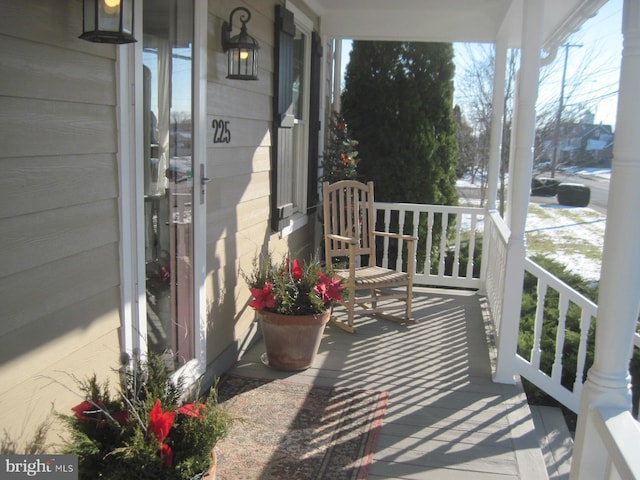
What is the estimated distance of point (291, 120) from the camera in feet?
14.7

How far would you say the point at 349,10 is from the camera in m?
5.36

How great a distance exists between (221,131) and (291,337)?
1180 millimetres

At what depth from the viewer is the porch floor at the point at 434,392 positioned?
8.62 ft

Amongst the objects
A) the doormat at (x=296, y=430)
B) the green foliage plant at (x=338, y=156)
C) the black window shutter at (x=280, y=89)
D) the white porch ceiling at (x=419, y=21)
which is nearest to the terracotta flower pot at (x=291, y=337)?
the doormat at (x=296, y=430)

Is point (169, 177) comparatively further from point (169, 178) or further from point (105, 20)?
point (105, 20)

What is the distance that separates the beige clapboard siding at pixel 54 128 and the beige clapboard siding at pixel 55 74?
1.0 inches

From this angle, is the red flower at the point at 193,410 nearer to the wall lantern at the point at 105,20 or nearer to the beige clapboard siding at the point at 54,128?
the beige clapboard siding at the point at 54,128

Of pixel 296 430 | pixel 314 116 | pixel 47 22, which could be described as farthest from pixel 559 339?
pixel 47 22

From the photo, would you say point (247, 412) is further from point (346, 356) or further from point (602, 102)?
point (602, 102)

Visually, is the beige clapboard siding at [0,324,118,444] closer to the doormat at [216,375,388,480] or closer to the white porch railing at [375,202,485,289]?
the doormat at [216,375,388,480]

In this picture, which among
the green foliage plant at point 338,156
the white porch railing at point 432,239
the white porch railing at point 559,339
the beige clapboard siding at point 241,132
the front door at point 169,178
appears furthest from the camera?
the white porch railing at point 432,239

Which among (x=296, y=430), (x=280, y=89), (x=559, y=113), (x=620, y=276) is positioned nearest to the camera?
(x=620, y=276)

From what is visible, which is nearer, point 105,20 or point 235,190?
point 105,20

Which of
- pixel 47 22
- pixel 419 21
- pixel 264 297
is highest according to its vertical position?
pixel 419 21
